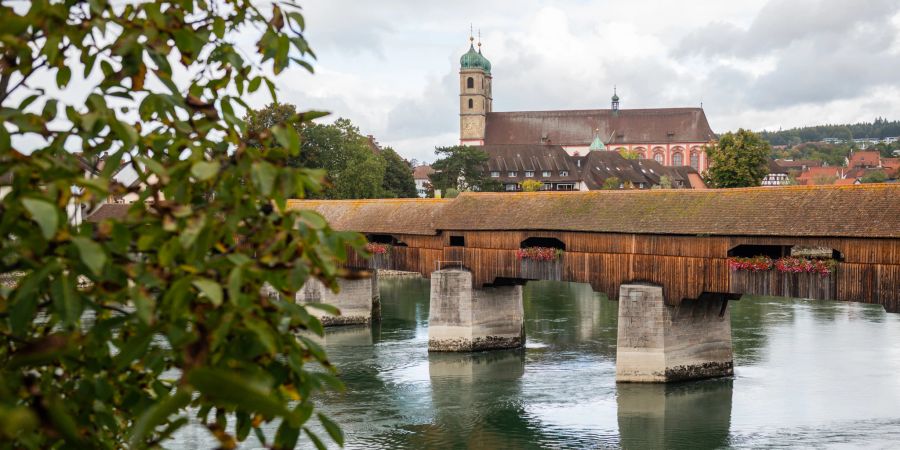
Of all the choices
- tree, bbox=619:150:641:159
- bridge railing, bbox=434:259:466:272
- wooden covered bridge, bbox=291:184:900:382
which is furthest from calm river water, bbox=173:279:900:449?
tree, bbox=619:150:641:159

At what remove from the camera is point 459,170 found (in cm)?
6109

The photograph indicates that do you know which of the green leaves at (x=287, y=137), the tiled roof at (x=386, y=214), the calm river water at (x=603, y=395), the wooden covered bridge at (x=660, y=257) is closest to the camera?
the green leaves at (x=287, y=137)

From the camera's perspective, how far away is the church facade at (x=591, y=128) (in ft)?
306

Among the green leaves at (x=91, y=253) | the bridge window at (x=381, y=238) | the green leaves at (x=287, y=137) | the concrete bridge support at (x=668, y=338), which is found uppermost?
the bridge window at (x=381, y=238)

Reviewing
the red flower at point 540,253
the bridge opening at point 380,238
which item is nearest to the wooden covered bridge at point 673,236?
the red flower at point 540,253

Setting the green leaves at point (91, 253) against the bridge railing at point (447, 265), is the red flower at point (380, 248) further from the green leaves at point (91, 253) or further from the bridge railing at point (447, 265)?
the green leaves at point (91, 253)

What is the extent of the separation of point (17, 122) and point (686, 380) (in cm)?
1864

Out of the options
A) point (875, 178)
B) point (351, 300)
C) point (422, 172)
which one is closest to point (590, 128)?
point (422, 172)

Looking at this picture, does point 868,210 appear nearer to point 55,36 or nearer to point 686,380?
point 686,380

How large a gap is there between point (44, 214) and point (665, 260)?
18919mm

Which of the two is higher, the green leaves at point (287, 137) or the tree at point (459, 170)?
the tree at point (459, 170)

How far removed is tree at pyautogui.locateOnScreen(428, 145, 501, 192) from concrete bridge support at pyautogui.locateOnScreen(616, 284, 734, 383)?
4073 cm

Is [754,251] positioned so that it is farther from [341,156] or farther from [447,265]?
[341,156]

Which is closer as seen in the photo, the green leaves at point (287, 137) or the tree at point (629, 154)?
the green leaves at point (287, 137)
